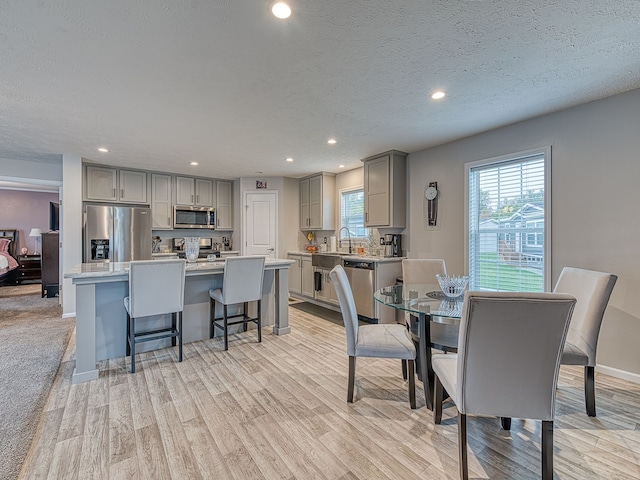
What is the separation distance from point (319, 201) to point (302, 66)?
364cm

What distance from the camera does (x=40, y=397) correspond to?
231cm

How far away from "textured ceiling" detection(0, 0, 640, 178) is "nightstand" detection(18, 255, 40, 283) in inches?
203

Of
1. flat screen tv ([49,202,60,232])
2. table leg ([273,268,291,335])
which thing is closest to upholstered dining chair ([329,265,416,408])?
table leg ([273,268,291,335])

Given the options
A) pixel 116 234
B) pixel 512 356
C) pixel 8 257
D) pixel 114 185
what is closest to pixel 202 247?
pixel 116 234

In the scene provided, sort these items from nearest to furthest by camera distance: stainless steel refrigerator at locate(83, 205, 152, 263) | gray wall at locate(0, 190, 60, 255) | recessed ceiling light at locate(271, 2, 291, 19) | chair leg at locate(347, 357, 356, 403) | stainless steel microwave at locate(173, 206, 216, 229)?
recessed ceiling light at locate(271, 2, 291, 19) < chair leg at locate(347, 357, 356, 403) < stainless steel refrigerator at locate(83, 205, 152, 263) < stainless steel microwave at locate(173, 206, 216, 229) < gray wall at locate(0, 190, 60, 255)

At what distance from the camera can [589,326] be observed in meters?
2.04

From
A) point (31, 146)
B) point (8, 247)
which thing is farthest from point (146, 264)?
point (8, 247)

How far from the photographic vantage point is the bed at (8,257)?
6.64 metres

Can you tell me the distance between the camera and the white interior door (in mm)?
6141

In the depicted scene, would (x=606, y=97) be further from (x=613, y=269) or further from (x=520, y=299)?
(x=520, y=299)

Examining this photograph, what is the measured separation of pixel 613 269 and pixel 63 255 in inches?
260

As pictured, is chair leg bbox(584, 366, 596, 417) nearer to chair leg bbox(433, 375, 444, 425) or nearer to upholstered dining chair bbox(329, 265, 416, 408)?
chair leg bbox(433, 375, 444, 425)

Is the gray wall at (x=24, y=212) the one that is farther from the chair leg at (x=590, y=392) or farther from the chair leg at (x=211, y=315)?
the chair leg at (x=590, y=392)

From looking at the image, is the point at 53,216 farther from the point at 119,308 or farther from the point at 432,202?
the point at 432,202
